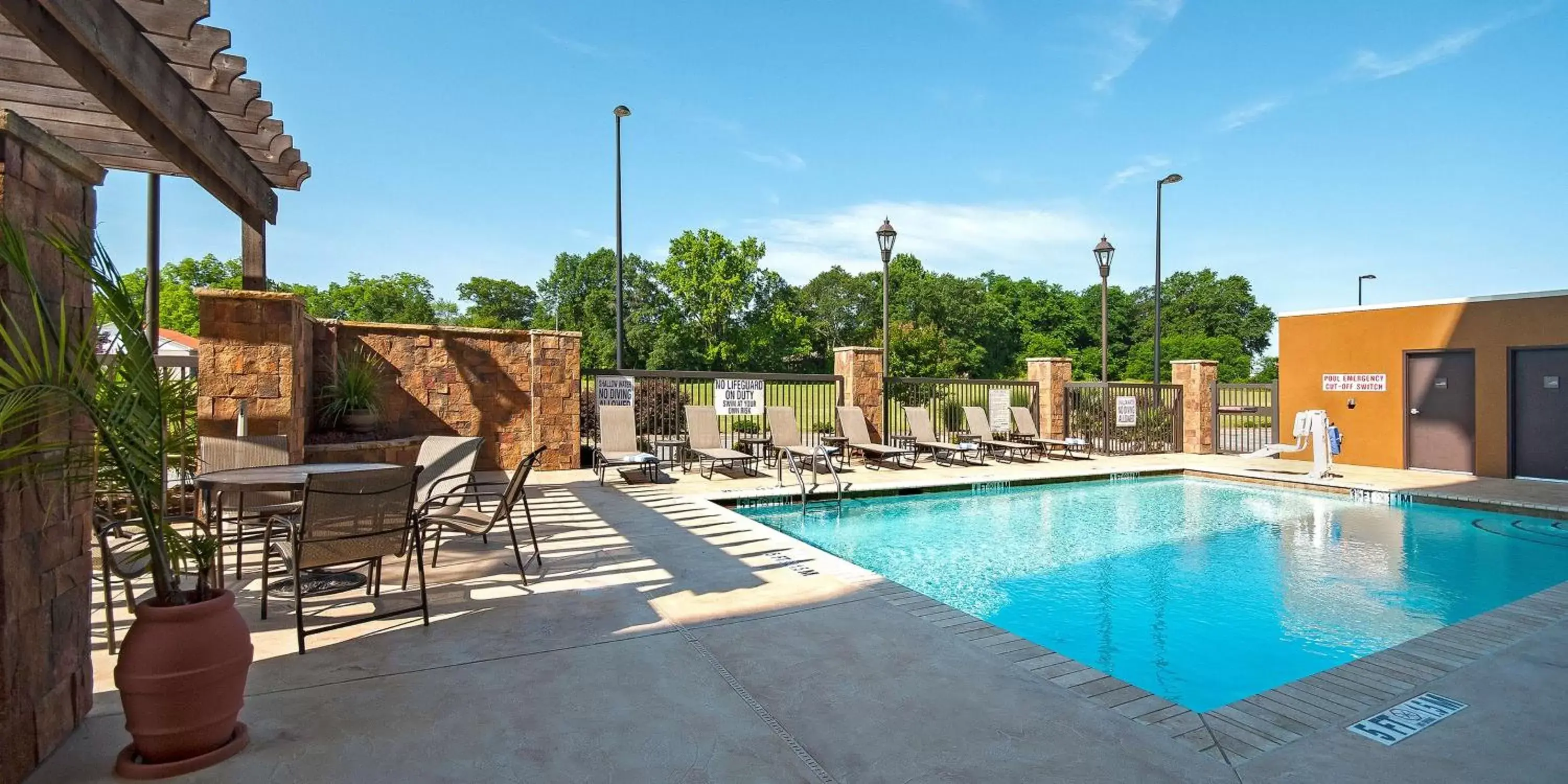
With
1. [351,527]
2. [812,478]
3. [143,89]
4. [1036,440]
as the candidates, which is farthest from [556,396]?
[1036,440]

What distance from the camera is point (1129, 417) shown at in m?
13.6

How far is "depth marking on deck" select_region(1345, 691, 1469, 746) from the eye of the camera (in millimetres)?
2414

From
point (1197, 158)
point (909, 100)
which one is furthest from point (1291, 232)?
point (909, 100)

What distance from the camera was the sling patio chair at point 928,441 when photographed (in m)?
11.4

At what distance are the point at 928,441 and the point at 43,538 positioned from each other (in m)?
10.5

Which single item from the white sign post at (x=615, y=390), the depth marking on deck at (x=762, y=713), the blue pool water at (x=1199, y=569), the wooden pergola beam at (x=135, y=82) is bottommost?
the blue pool water at (x=1199, y=569)

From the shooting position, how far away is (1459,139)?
1302 centimetres

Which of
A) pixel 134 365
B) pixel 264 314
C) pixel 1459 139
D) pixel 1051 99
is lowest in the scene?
pixel 134 365

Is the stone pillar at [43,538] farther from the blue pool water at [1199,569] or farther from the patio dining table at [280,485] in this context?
the blue pool water at [1199,569]

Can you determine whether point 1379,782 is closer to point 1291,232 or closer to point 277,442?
point 277,442

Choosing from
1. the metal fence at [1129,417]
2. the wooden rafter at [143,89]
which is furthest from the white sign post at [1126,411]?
the wooden rafter at [143,89]

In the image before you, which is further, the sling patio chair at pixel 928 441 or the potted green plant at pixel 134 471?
the sling patio chair at pixel 928 441

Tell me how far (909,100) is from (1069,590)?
1369cm

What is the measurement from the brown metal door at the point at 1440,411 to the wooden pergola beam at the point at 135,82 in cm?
1435
